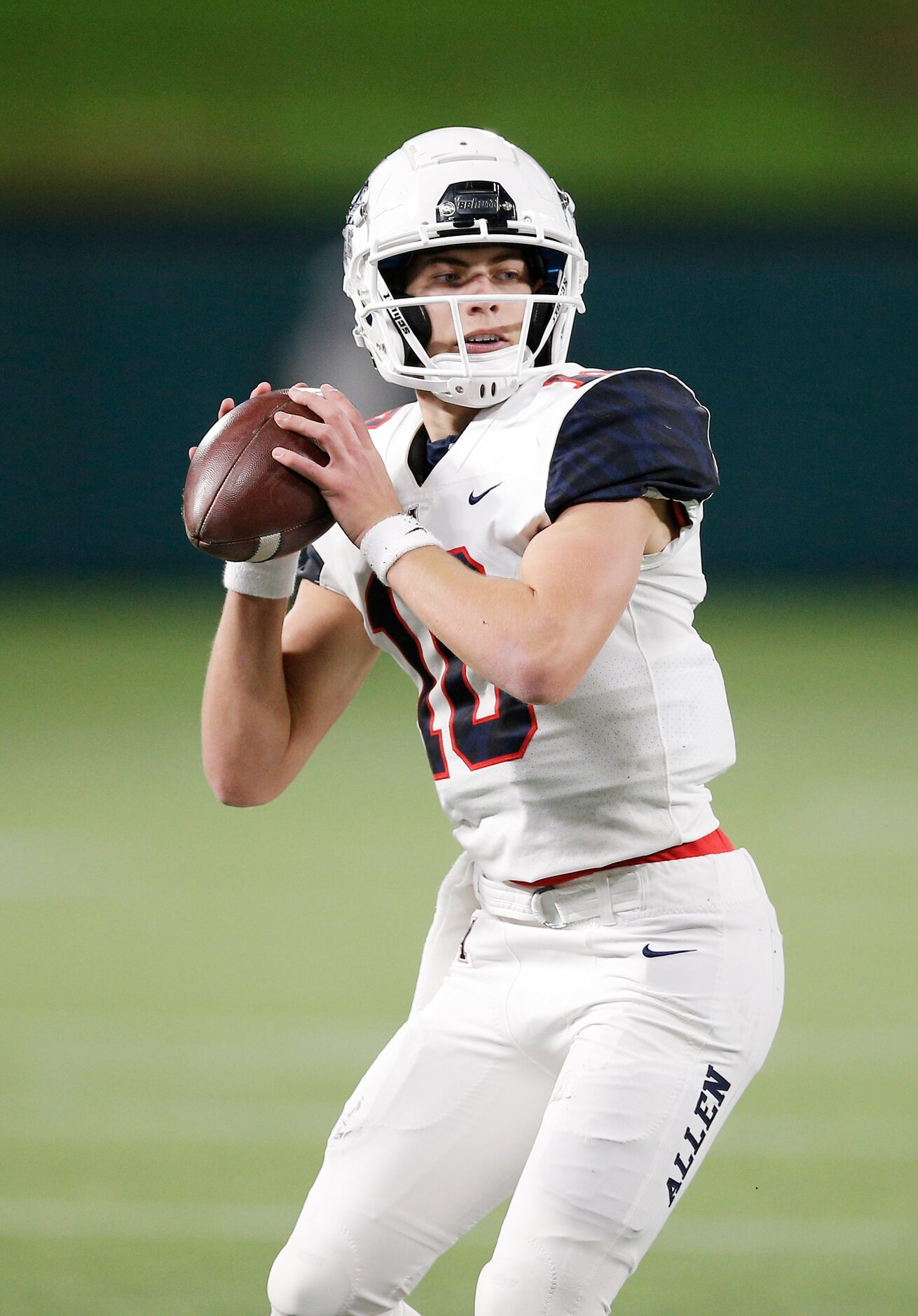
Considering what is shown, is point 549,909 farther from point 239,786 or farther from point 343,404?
point 343,404

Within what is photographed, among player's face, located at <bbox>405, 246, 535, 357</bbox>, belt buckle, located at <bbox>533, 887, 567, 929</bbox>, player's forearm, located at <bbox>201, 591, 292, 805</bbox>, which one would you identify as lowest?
belt buckle, located at <bbox>533, 887, 567, 929</bbox>

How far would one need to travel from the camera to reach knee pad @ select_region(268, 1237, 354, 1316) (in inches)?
86.3

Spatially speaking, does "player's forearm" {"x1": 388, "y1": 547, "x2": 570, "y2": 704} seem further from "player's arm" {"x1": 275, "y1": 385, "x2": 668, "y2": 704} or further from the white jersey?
the white jersey

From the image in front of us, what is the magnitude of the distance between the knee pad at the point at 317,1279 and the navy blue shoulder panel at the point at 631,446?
104cm

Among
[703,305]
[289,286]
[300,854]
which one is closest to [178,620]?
[289,286]

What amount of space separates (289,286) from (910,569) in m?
4.96

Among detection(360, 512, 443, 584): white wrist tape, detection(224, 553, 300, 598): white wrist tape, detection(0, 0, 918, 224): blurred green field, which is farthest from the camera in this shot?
detection(0, 0, 918, 224): blurred green field

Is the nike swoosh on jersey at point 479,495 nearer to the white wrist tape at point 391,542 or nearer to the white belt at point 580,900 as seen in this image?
the white wrist tape at point 391,542

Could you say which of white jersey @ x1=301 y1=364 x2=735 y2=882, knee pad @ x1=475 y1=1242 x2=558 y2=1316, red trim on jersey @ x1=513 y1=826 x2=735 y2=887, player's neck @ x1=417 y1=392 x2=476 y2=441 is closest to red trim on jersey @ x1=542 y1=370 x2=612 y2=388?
white jersey @ x1=301 y1=364 x2=735 y2=882

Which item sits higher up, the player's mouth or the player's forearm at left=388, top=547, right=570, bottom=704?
the player's mouth

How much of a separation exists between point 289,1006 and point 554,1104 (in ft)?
7.64

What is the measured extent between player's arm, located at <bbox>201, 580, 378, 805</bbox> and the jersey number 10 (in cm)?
18

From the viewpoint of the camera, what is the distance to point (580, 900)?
7.63 ft

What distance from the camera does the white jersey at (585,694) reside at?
2.24m
